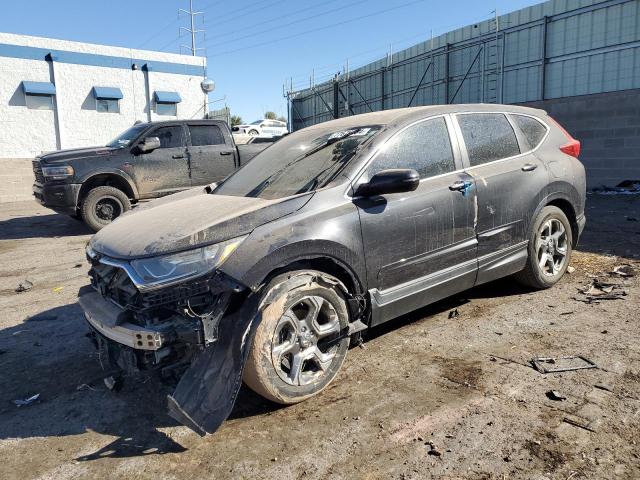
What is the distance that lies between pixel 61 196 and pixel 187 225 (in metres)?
6.88

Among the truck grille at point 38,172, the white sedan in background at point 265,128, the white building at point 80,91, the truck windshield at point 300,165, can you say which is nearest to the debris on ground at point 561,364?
the truck windshield at point 300,165

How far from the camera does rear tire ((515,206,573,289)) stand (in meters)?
4.64

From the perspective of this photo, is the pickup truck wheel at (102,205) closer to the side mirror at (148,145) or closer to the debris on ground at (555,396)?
the side mirror at (148,145)

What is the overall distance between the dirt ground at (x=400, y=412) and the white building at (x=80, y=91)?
68.8 ft

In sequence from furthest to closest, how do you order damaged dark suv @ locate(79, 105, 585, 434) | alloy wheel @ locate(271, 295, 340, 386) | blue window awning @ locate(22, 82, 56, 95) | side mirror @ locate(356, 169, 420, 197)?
blue window awning @ locate(22, 82, 56, 95)
side mirror @ locate(356, 169, 420, 197)
alloy wheel @ locate(271, 295, 340, 386)
damaged dark suv @ locate(79, 105, 585, 434)

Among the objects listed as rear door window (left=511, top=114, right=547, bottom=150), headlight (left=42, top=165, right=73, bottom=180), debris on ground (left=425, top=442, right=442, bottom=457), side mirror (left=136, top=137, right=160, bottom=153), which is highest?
side mirror (left=136, top=137, right=160, bottom=153)

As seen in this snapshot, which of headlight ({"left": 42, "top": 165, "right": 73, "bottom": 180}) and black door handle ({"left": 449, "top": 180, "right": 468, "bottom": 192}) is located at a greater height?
headlight ({"left": 42, "top": 165, "right": 73, "bottom": 180})

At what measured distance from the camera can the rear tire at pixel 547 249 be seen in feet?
15.2

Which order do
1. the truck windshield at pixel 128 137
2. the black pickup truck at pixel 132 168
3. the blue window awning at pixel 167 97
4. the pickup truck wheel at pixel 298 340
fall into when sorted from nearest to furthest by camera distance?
the pickup truck wheel at pixel 298 340
the black pickup truck at pixel 132 168
the truck windshield at pixel 128 137
the blue window awning at pixel 167 97

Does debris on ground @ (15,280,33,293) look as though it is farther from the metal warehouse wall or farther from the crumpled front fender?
the metal warehouse wall

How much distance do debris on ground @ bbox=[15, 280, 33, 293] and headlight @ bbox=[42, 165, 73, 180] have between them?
3194 millimetres

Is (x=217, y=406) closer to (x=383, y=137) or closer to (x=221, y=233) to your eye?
(x=221, y=233)

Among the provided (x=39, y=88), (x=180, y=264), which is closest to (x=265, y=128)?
(x=39, y=88)

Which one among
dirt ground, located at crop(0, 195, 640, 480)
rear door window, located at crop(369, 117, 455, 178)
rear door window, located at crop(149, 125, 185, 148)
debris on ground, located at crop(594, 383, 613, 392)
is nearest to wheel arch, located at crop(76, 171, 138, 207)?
rear door window, located at crop(149, 125, 185, 148)
